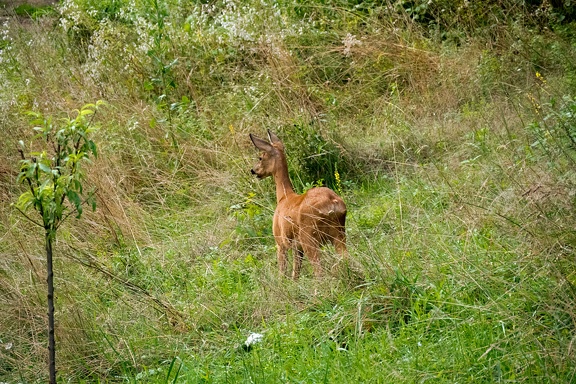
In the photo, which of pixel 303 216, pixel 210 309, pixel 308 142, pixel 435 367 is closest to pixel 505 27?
pixel 308 142

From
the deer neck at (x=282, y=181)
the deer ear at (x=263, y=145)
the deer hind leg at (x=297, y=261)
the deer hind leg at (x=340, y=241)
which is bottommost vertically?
the deer hind leg at (x=297, y=261)

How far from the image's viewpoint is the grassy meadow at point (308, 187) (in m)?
4.56

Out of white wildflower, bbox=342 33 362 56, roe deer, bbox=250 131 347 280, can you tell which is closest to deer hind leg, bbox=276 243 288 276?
roe deer, bbox=250 131 347 280

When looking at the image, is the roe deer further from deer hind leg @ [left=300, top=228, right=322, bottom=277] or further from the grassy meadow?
the grassy meadow

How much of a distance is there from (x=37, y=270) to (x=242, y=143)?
3022mm

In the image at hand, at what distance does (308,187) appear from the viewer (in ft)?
25.0

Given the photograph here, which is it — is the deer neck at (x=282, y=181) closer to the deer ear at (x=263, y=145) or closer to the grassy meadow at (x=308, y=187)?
the deer ear at (x=263, y=145)

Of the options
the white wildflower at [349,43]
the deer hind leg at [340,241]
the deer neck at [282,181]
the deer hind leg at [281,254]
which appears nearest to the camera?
the deer hind leg at [340,241]

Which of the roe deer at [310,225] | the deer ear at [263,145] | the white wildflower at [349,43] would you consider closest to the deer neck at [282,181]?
the deer ear at [263,145]

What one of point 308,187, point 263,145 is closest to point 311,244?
point 263,145

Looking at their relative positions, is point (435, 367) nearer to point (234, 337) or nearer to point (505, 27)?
point (234, 337)

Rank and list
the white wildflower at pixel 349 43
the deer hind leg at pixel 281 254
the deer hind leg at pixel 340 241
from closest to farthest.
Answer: the deer hind leg at pixel 340 241, the deer hind leg at pixel 281 254, the white wildflower at pixel 349 43

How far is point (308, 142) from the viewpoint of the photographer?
8.12 meters

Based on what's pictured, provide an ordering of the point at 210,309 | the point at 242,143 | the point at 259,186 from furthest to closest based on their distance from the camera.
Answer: the point at 242,143 → the point at 259,186 → the point at 210,309
